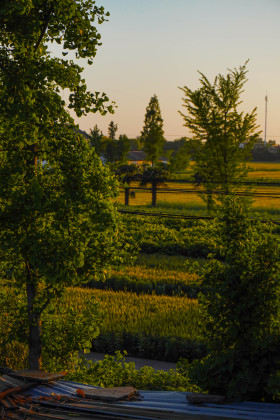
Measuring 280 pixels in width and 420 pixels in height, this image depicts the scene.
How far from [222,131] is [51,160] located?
1927cm

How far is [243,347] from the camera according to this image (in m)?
5.14

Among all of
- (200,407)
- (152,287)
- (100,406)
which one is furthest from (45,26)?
(152,287)

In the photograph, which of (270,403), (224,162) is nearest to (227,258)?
(270,403)

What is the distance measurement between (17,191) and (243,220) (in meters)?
2.52

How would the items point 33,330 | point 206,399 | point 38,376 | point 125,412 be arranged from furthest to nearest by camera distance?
point 33,330
point 38,376
point 206,399
point 125,412

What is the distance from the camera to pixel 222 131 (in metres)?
25.4

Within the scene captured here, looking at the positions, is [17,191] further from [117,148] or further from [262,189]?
[117,148]

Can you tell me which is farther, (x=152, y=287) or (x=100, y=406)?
(x=152, y=287)

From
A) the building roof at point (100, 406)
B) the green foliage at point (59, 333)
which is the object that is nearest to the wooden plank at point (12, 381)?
the building roof at point (100, 406)

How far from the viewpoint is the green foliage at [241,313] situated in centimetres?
498

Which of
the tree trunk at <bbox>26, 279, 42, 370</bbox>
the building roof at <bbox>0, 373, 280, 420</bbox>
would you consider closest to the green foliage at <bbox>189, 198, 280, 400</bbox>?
the building roof at <bbox>0, 373, 280, 420</bbox>

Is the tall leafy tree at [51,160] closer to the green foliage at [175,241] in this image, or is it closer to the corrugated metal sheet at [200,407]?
the corrugated metal sheet at [200,407]

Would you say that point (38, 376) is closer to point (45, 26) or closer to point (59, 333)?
point (59, 333)

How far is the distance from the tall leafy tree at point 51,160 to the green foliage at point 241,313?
1.50m
